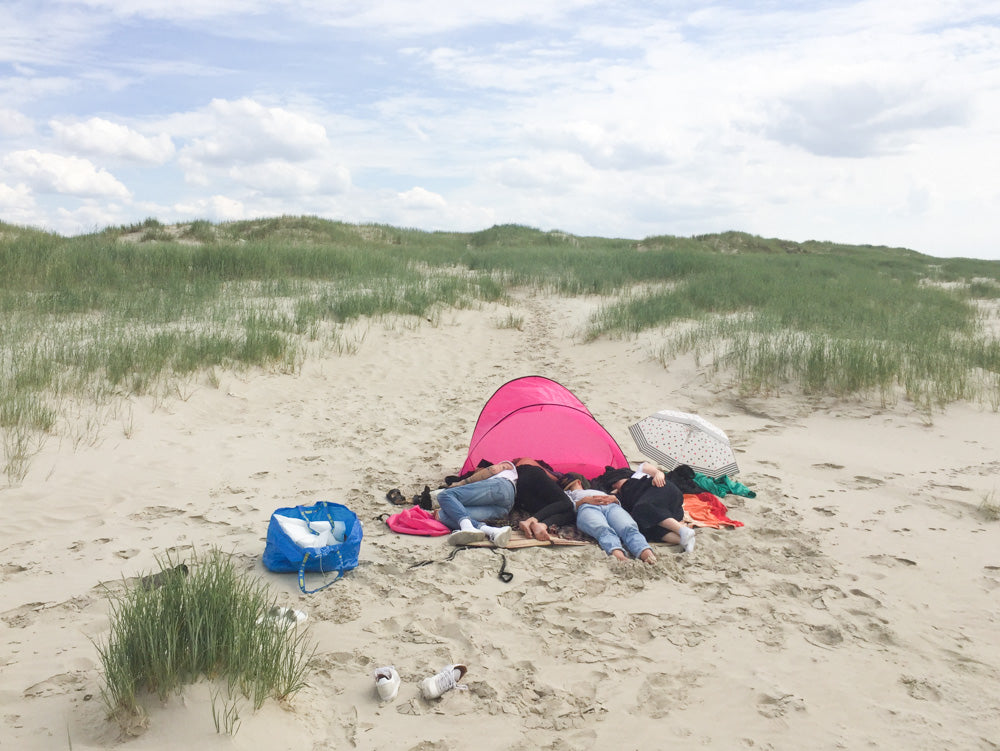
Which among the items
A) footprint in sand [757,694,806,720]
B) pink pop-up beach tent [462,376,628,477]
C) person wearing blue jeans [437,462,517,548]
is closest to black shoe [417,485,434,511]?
person wearing blue jeans [437,462,517,548]

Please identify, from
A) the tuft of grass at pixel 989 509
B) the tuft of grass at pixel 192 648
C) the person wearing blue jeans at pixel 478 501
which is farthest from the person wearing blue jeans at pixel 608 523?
the tuft of grass at pixel 989 509

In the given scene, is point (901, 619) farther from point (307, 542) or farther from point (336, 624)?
point (307, 542)

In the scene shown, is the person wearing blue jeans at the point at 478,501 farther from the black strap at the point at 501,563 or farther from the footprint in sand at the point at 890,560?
the footprint in sand at the point at 890,560

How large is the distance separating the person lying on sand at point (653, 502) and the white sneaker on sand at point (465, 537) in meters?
1.18

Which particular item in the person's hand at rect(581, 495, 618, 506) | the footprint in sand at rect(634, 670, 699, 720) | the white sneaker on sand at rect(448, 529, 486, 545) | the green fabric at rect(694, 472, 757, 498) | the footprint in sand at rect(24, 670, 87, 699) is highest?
the person's hand at rect(581, 495, 618, 506)

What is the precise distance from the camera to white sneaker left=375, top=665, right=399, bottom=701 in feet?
10.2

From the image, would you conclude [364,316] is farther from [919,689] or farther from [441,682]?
[919,689]

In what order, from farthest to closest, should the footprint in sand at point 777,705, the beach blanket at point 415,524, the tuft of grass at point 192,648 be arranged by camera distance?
the beach blanket at point 415,524 → the footprint in sand at point 777,705 → the tuft of grass at point 192,648

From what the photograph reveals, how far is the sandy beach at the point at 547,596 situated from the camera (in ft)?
9.61

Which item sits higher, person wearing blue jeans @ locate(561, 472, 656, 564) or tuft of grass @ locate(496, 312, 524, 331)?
tuft of grass @ locate(496, 312, 524, 331)

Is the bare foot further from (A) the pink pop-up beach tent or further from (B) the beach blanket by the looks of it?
(A) the pink pop-up beach tent

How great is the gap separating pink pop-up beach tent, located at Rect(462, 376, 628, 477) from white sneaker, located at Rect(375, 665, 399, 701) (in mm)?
3042

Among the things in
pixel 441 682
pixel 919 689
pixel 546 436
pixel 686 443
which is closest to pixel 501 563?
pixel 441 682

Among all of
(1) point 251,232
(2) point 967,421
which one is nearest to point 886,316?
(2) point 967,421
